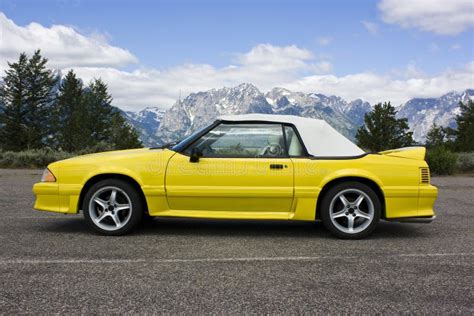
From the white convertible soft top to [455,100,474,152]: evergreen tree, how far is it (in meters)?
66.5

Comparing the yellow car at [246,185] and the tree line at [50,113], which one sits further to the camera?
the tree line at [50,113]

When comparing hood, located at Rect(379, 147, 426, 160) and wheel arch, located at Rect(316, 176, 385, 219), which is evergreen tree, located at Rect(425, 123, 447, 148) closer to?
hood, located at Rect(379, 147, 426, 160)

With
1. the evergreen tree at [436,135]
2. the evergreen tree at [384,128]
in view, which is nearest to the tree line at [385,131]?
the evergreen tree at [384,128]

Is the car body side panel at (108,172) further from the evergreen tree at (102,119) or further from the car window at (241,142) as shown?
the evergreen tree at (102,119)

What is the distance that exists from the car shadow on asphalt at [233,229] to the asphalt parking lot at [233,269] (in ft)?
0.04

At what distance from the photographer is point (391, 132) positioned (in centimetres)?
6569

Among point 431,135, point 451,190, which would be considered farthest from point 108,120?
point 451,190

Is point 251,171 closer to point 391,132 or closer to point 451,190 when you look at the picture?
point 451,190

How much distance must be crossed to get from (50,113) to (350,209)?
72563 millimetres

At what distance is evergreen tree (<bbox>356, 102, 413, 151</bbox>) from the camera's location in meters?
64.9

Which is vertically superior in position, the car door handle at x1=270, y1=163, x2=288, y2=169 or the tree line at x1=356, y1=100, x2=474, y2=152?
the tree line at x1=356, y1=100, x2=474, y2=152

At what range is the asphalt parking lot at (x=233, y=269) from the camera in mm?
3359

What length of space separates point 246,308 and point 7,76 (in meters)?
75.1

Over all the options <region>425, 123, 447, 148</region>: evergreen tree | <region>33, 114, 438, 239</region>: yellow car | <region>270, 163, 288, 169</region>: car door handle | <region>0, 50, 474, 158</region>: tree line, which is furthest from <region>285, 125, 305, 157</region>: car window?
<region>425, 123, 447, 148</region>: evergreen tree
